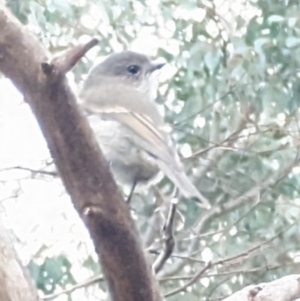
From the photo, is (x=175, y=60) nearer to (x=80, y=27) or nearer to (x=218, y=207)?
(x=80, y=27)

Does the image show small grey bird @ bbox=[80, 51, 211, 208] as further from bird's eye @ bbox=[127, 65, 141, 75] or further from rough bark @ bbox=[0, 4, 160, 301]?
rough bark @ bbox=[0, 4, 160, 301]

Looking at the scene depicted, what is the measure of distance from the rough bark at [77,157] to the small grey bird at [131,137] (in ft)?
0.96

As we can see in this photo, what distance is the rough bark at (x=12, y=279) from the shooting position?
4.66 feet

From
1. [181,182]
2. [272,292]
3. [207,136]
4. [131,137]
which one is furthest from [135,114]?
[207,136]

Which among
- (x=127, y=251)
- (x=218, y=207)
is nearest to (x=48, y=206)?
(x=218, y=207)

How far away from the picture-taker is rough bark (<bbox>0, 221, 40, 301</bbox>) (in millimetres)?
1419

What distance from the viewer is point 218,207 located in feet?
10.2

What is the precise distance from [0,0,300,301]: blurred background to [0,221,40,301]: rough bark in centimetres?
127

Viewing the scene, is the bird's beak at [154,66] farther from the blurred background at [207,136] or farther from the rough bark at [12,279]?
the rough bark at [12,279]

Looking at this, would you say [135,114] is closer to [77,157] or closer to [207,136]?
[77,157]

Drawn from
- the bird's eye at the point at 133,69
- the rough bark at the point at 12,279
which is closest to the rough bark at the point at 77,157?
the rough bark at the point at 12,279

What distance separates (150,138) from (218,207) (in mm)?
1356

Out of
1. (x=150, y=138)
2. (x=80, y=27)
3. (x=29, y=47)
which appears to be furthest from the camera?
(x=80, y=27)

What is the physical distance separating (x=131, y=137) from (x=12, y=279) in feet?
1.60
